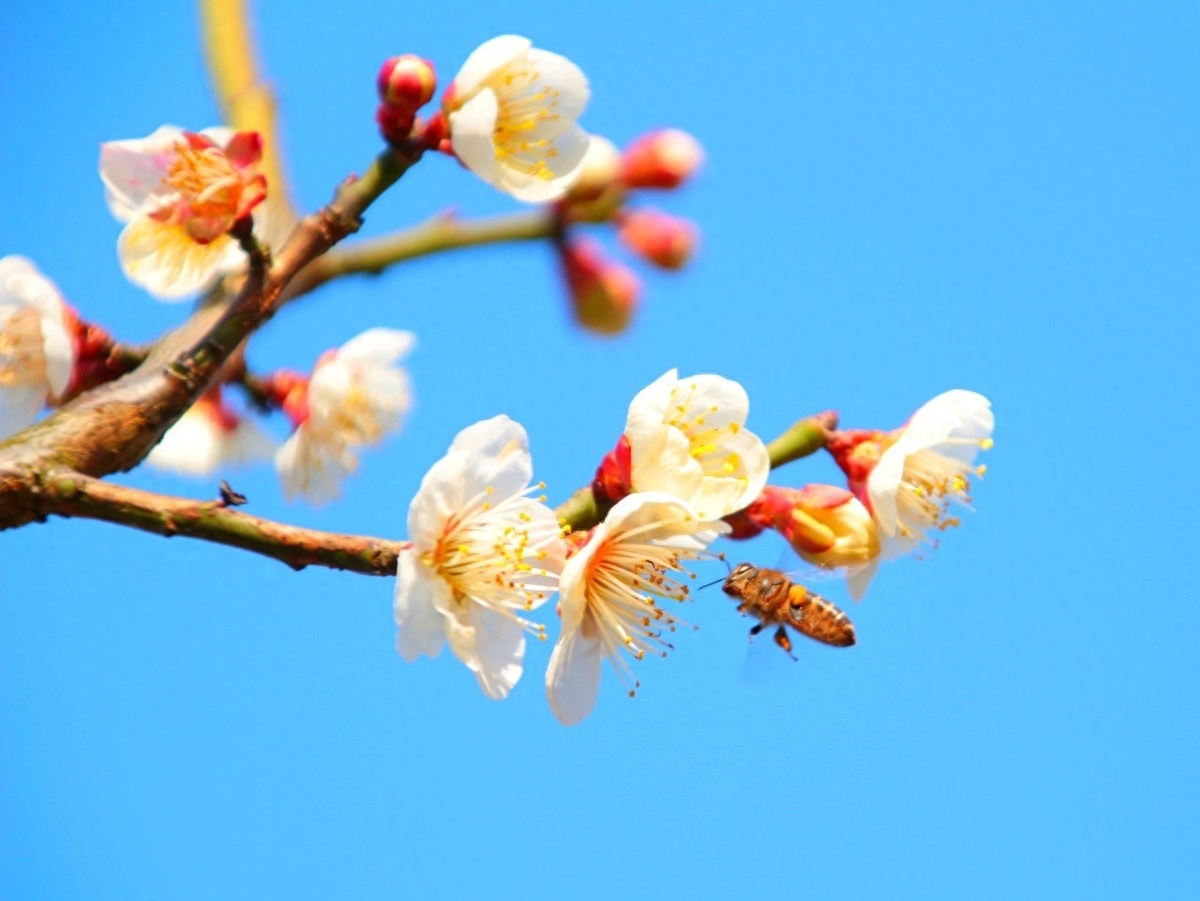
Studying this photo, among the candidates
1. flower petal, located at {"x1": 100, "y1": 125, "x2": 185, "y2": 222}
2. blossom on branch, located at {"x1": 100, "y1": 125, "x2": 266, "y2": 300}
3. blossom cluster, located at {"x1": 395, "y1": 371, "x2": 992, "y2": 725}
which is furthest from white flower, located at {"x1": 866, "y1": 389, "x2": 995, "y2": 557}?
flower petal, located at {"x1": 100, "y1": 125, "x2": 185, "y2": 222}

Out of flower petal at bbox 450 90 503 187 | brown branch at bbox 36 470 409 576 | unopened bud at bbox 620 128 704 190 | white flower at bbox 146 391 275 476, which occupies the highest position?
unopened bud at bbox 620 128 704 190

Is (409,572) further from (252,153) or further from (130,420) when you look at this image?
(252,153)

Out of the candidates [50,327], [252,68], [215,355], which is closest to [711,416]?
[215,355]

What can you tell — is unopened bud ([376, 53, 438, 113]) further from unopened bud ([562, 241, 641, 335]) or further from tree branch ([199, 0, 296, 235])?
unopened bud ([562, 241, 641, 335])

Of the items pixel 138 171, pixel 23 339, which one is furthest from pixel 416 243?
pixel 23 339

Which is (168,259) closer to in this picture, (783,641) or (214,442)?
(214,442)

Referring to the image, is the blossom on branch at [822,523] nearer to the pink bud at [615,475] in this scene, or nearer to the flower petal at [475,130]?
the pink bud at [615,475]
